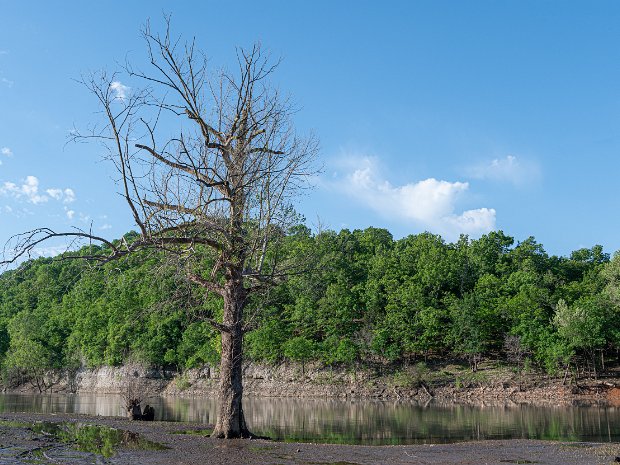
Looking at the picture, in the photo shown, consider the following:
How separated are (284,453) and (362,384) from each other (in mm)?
48923

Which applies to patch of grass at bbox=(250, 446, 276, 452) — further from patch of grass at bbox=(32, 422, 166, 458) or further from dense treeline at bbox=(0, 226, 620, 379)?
dense treeline at bbox=(0, 226, 620, 379)

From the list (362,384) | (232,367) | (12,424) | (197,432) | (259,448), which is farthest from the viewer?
(362,384)

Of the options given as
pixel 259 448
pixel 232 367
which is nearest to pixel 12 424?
pixel 232 367

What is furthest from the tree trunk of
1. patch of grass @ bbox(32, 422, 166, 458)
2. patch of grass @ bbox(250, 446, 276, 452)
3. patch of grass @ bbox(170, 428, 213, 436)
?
patch of grass @ bbox(32, 422, 166, 458)

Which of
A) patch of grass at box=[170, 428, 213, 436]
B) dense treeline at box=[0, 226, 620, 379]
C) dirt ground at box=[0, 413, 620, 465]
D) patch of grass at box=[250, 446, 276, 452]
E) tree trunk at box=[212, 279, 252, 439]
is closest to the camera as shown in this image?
dirt ground at box=[0, 413, 620, 465]

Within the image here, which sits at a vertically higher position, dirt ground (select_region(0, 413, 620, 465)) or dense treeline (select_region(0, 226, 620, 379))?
dense treeline (select_region(0, 226, 620, 379))

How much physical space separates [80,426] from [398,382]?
140 ft

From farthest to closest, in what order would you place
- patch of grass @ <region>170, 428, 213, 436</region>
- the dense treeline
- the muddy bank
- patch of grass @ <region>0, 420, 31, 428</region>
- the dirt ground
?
the dense treeline, the muddy bank, patch of grass @ <region>0, 420, 31, 428</region>, patch of grass @ <region>170, 428, 213, 436</region>, the dirt ground

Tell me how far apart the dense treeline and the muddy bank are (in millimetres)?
1811

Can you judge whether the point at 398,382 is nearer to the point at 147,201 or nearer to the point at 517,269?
the point at 517,269

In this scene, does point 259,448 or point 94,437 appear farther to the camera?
point 94,437

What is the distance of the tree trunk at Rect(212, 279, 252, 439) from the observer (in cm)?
1800

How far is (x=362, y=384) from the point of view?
61.9 m

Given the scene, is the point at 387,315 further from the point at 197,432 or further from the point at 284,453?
the point at 284,453
